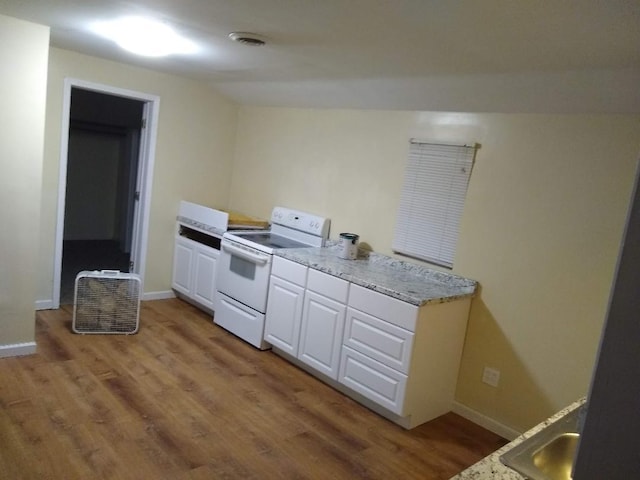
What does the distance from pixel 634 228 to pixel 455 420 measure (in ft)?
9.83

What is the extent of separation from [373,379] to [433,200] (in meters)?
1.32

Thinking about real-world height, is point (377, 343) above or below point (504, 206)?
below

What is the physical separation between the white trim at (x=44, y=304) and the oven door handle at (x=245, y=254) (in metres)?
1.61

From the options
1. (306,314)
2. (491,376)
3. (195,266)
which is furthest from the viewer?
(195,266)

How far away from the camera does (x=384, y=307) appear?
3107 mm

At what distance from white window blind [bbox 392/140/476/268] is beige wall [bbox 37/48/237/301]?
7.67ft

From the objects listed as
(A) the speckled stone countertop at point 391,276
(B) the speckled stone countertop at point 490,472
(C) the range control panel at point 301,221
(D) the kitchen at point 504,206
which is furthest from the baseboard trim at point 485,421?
(B) the speckled stone countertop at point 490,472

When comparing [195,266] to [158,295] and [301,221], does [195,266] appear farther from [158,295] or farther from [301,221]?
[301,221]

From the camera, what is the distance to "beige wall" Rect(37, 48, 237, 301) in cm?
408

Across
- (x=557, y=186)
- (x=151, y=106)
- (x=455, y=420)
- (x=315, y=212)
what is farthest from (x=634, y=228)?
(x=151, y=106)

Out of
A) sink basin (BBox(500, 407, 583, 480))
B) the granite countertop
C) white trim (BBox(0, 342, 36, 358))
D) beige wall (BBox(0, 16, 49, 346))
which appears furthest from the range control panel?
sink basin (BBox(500, 407, 583, 480))

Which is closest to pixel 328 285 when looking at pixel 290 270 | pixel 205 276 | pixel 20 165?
pixel 290 270

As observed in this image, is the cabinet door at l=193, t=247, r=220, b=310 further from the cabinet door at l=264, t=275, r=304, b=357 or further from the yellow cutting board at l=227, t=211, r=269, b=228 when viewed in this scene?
the cabinet door at l=264, t=275, r=304, b=357

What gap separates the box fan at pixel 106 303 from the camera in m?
3.91
